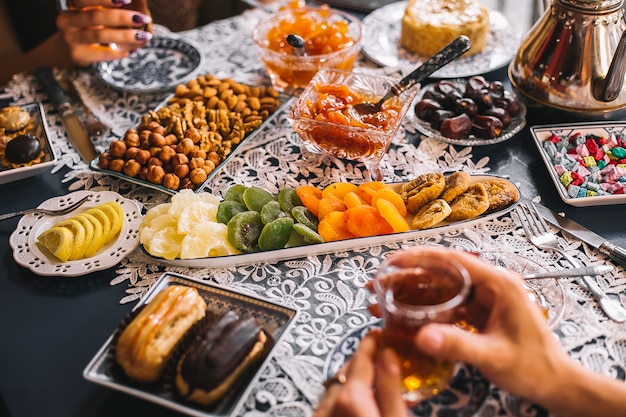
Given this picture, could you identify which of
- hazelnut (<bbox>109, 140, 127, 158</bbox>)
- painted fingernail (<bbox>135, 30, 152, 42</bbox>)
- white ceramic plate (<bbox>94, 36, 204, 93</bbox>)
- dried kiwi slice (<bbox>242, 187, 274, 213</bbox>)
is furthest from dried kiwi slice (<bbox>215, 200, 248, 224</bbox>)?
painted fingernail (<bbox>135, 30, 152, 42</bbox>)

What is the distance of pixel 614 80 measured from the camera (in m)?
1.40

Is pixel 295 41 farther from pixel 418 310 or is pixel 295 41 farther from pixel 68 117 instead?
pixel 418 310

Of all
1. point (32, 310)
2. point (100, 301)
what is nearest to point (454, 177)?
point (100, 301)

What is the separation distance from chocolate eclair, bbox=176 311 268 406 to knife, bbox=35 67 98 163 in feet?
2.65

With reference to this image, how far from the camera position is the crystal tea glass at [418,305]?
2.66ft

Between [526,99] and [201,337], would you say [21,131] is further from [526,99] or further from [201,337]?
[526,99]

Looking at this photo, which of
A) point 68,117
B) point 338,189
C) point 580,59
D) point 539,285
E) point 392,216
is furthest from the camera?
point 68,117

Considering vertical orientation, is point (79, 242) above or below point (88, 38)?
below

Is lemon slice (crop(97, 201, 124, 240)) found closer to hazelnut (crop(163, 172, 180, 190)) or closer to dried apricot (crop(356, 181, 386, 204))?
hazelnut (crop(163, 172, 180, 190))

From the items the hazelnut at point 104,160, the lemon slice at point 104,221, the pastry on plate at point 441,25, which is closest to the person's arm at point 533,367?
the lemon slice at point 104,221

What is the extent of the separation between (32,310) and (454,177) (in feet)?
3.04

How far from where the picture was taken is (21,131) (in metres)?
1.59

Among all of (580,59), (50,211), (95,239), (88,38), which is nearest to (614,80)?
(580,59)

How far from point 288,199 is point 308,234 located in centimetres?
15
